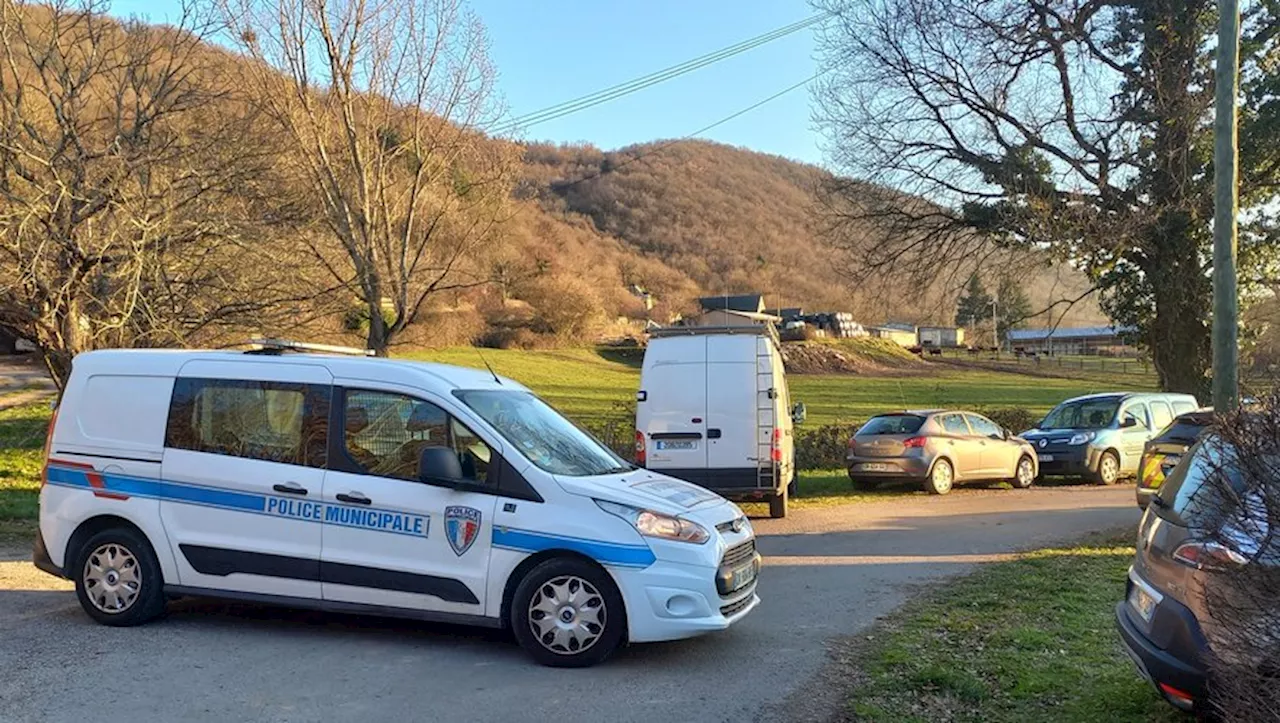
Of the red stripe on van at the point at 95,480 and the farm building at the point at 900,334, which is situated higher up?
the farm building at the point at 900,334

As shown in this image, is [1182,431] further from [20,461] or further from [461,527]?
[20,461]

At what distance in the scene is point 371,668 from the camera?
5648mm

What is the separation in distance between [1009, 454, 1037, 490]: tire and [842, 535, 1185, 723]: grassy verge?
Result: 9.57 metres

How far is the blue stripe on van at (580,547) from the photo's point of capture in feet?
18.8

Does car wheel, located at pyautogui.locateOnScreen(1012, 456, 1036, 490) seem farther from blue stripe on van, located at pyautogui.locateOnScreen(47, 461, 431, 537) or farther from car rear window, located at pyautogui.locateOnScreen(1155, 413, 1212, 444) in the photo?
blue stripe on van, located at pyautogui.locateOnScreen(47, 461, 431, 537)

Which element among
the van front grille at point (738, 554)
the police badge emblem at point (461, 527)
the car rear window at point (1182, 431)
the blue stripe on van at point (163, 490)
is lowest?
the van front grille at point (738, 554)

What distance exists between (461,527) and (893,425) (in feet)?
39.1

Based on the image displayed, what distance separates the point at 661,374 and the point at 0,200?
8251mm

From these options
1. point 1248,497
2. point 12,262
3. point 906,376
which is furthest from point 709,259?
point 1248,497

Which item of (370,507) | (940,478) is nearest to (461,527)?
(370,507)

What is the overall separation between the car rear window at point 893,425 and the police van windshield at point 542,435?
1026 centimetres

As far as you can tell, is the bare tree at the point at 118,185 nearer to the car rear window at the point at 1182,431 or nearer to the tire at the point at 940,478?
the tire at the point at 940,478

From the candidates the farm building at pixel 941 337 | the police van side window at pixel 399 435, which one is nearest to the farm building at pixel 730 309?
the farm building at pixel 941 337

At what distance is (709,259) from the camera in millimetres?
96812
